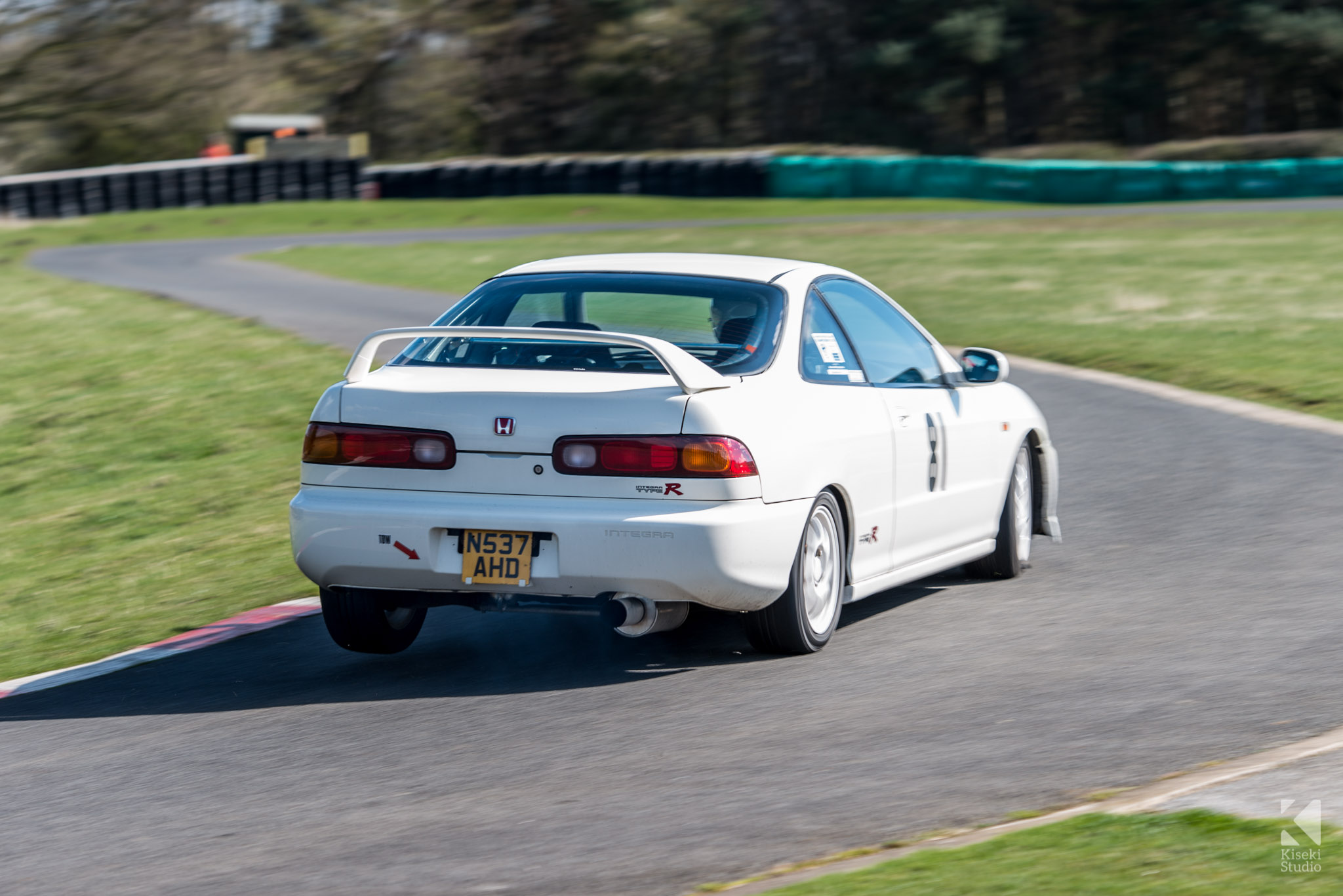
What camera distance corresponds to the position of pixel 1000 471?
24.4ft

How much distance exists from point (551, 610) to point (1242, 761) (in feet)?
7.53

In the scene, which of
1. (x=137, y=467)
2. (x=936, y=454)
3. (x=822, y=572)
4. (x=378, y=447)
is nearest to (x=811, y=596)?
(x=822, y=572)

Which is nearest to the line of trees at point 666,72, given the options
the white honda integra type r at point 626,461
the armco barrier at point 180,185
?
the armco barrier at point 180,185

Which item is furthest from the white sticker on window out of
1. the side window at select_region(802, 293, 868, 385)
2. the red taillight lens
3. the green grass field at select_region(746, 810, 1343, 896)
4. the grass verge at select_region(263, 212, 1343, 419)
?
the grass verge at select_region(263, 212, 1343, 419)

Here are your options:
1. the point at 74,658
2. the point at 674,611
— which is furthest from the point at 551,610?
the point at 74,658

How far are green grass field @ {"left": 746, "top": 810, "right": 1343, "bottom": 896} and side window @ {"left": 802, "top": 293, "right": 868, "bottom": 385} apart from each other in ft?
8.27

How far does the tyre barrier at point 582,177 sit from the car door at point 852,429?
39.3 m

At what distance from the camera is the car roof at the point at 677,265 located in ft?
21.4

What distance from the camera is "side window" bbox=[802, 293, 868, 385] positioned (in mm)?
6301

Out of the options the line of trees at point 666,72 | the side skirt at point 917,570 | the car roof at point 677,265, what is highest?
the line of trees at point 666,72

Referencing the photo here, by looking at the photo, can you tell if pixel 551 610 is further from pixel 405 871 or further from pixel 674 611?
pixel 405 871

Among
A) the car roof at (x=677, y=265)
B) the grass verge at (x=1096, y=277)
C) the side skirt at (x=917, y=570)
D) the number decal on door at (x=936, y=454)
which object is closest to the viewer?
the side skirt at (x=917, y=570)

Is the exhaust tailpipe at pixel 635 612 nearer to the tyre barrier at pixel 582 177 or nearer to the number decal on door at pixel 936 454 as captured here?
the number decal on door at pixel 936 454

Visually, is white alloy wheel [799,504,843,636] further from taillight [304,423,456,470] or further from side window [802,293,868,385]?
taillight [304,423,456,470]
